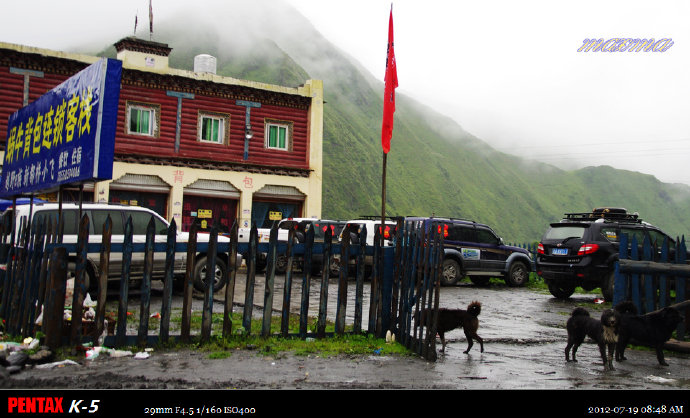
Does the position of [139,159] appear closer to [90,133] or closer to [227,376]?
[90,133]

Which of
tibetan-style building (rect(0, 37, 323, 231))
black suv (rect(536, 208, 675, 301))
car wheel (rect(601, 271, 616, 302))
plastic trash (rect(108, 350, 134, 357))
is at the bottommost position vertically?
plastic trash (rect(108, 350, 134, 357))

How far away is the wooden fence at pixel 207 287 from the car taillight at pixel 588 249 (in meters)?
9.16

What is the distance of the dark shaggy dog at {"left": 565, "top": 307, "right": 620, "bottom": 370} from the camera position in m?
6.75

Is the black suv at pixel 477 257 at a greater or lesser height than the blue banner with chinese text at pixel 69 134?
lesser

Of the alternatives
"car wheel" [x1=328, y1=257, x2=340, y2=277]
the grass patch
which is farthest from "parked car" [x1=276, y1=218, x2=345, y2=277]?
the grass patch

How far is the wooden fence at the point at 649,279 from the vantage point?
8453mm

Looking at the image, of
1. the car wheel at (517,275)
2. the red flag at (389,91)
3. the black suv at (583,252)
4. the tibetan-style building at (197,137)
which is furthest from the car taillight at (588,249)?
the tibetan-style building at (197,137)

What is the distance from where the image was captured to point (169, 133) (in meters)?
26.6

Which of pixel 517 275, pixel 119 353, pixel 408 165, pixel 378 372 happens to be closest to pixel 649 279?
pixel 378 372

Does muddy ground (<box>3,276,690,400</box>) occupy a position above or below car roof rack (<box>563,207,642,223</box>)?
below

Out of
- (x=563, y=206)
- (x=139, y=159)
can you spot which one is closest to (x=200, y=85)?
(x=139, y=159)

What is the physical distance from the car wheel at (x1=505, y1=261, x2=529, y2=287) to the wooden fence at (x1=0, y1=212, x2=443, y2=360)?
13.4 m

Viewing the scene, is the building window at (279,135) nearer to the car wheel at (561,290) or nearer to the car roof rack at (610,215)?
the car roof rack at (610,215)

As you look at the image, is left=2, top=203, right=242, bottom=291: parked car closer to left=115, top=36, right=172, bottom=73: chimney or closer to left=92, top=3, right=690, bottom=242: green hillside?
left=115, top=36, right=172, bottom=73: chimney
